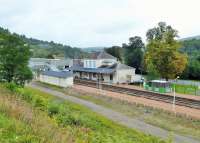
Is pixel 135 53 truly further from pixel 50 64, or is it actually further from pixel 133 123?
pixel 133 123

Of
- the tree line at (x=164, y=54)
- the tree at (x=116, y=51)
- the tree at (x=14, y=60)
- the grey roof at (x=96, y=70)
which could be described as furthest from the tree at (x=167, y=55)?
the tree at (x=116, y=51)

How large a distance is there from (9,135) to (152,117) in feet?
77.8

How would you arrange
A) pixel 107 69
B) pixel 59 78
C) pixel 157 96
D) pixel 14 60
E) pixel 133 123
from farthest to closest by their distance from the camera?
pixel 107 69
pixel 59 78
pixel 157 96
pixel 14 60
pixel 133 123

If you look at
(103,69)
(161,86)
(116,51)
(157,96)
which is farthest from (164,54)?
(116,51)

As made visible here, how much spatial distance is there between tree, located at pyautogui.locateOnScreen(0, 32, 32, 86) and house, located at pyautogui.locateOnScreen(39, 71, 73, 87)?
1909 cm

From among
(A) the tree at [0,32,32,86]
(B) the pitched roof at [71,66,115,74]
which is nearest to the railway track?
(B) the pitched roof at [71,66,115,74]

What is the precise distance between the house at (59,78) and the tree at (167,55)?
13522mm

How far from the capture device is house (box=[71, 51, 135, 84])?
2330 inches

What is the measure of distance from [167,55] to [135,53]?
61.4 ft

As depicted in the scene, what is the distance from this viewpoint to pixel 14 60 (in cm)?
3412

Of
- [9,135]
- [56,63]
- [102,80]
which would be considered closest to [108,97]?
[102,80]

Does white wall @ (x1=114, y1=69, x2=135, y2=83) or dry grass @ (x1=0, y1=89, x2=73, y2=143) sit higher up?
dry grass @ (x1=0, y1=89, x2=73, y2=143)

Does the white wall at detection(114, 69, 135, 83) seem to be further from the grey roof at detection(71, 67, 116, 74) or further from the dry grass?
the dry grass

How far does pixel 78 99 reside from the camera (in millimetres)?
39906
